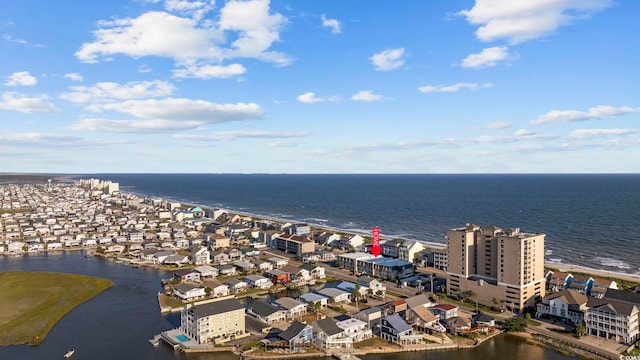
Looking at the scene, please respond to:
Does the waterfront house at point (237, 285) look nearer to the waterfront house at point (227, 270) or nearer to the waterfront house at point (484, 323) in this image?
the waterfront house at point (227, 270)

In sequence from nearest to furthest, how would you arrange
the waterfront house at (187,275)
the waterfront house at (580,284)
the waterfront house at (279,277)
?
the waterfront house at (580,284) < the waterfront house at (279,277) < the waterfront house at (187,275)

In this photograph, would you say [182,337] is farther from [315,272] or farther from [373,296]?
[315,272]

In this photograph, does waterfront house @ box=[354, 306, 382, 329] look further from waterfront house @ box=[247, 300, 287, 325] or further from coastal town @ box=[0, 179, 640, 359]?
waterfront house @ box=[247, 300, 287, 325]

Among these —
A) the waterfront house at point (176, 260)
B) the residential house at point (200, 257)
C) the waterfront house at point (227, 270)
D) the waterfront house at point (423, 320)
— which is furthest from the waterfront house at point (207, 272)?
the waterfront house at point (423, 320)

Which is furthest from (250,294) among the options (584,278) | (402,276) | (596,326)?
(584,278)

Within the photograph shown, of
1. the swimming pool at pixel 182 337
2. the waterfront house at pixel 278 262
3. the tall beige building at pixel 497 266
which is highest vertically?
the tall beige building at pixel 497 266
